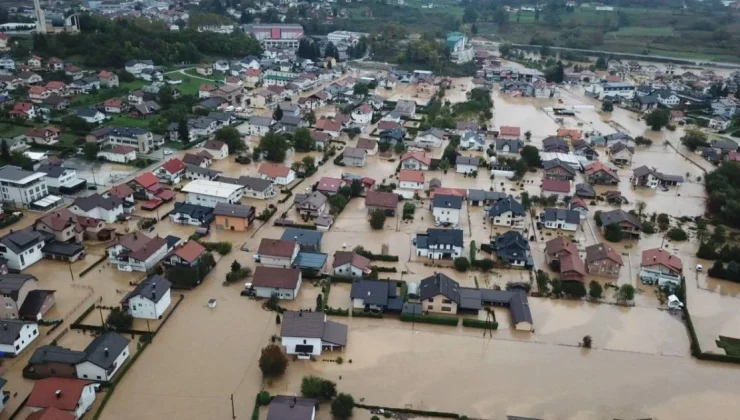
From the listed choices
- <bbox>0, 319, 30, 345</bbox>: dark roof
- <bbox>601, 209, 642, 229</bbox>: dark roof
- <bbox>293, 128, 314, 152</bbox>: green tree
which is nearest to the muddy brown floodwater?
<bbox>0, 319, 30, 345</bbox>: dark roof

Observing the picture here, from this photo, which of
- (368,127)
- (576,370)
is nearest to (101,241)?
(576,370)

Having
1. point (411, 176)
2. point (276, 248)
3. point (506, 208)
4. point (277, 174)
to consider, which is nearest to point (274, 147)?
point (277, 174)

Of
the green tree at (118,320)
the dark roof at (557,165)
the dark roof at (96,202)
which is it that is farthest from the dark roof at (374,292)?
the dark roof at (557,165)

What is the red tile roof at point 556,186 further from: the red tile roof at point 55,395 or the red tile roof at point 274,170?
the red tile roof at point 55,395

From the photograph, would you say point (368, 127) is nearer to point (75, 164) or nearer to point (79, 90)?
point (75, 164)

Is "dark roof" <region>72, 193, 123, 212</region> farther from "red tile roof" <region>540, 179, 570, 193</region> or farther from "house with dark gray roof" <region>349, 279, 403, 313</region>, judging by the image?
"red tile roof" <region>540, 179, 570, 193</region>

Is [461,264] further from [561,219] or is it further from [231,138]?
[231,138]
